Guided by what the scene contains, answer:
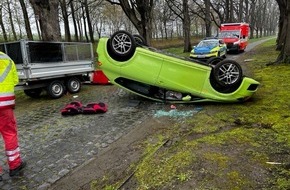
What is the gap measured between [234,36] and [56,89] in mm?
19380

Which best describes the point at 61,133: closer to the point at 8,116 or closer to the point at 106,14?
the point at 8,116

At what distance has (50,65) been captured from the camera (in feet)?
30.2

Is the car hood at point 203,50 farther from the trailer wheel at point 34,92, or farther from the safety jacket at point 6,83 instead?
the safety jacket at point 6,83

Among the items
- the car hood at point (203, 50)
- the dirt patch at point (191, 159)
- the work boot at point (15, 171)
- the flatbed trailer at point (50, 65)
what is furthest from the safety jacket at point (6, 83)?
the car hood at point (203, 50)

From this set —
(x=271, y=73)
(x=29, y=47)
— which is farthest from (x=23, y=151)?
(x=271, y=73)

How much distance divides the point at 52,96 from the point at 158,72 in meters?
4.23

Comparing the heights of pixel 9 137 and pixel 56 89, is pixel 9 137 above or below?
above

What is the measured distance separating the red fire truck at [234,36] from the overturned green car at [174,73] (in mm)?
17761

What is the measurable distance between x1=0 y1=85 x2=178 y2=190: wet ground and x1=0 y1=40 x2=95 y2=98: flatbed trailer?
0.62 meters

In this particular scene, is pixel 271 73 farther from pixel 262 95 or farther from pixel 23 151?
pixel 23 151

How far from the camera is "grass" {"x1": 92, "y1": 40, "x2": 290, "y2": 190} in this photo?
331 cm

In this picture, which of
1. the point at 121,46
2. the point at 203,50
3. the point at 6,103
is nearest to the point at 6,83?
the point at 6,103

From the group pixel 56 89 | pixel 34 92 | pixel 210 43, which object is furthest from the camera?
pixel 210 43

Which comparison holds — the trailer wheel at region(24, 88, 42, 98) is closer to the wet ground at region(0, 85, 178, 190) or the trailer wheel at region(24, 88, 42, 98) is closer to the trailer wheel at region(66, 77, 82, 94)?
the wet ground at region(0, 85, 178, 190)
